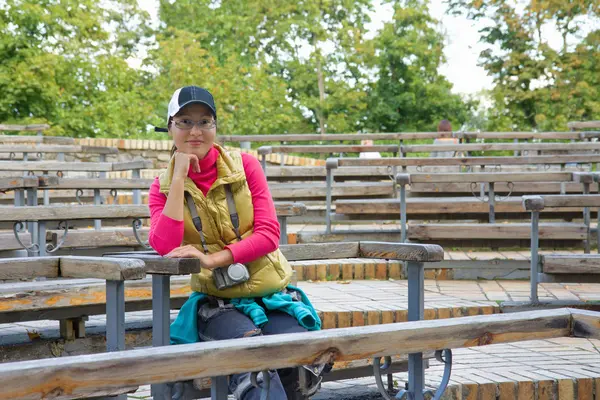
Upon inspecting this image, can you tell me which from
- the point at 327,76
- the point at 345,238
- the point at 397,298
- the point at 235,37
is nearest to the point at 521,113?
the point at 327,76

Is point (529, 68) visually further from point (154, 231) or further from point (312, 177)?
point (154, 231)

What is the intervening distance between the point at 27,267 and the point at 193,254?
53cm

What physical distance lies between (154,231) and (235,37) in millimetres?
30381

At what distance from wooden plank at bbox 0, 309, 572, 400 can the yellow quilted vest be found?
3.53 ft

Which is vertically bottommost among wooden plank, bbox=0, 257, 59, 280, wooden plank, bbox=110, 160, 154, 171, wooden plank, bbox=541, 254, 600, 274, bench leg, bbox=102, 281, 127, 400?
wooden plank, bbox=541, 254, 600, 274

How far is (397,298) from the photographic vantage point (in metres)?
6.33

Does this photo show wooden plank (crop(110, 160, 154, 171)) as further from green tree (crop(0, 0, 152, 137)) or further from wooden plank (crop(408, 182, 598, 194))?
green tree (crop(0, 0, 152, 137))

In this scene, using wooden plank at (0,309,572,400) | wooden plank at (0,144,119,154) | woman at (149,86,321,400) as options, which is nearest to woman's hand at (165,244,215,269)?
woman at (149,86,321,400)

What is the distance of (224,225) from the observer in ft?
10.8

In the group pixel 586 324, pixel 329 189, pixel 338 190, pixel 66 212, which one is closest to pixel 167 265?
pixel 586 324

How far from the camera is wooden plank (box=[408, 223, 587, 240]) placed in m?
7.32

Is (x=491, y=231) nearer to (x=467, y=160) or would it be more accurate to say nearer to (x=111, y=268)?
(x=467, y=160)

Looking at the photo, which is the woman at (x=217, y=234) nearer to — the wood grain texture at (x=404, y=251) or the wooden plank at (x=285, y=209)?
the wood grain texture at (x=404, y=251)

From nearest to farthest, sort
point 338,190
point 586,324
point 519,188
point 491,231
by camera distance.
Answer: point 586,324
point 491,231
point 338,190
point 519,188
